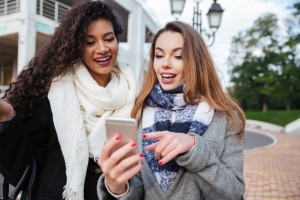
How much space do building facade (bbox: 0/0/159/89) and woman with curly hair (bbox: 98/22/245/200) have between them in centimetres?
576

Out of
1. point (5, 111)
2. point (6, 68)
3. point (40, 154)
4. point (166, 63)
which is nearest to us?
point (5, 111)

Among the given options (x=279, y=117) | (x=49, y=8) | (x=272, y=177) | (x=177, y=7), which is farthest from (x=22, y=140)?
(x=279, y=117)

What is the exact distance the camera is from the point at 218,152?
4.88 feet

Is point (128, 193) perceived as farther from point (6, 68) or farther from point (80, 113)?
point (6, 68)

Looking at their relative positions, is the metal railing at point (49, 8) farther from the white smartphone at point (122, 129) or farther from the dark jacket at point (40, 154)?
the white smartphone at point (122, 129)

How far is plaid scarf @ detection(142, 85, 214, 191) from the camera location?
1512mm

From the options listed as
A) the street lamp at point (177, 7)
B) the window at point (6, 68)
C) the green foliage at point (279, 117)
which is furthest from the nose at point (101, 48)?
the green foliage at point (279, 117)

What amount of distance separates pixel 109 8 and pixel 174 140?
1.09 m

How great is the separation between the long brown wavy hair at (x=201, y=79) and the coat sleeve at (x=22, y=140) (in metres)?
0.52

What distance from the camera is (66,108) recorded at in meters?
1.74

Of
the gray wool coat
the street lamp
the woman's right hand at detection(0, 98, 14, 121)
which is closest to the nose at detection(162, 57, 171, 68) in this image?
the gray wool coat

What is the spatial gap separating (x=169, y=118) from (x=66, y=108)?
0.56 m

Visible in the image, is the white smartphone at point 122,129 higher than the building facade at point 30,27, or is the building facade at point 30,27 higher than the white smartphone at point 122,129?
the building facade at point 30,27

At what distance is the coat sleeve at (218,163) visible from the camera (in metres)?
1.30
